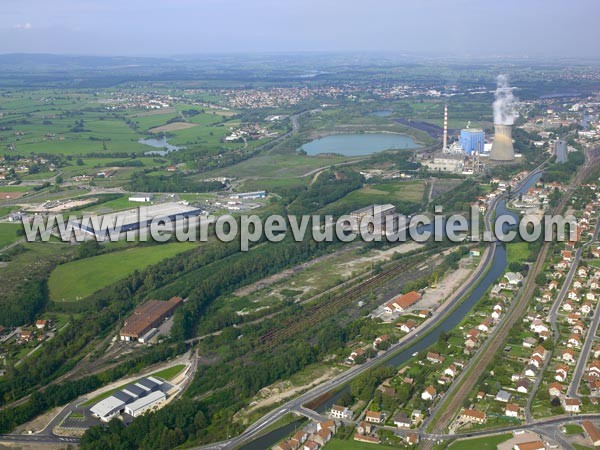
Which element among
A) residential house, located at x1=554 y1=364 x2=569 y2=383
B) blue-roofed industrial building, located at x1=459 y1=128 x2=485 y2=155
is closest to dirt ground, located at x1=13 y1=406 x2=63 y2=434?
residential house, located at x1=554 y1=364 x2=569 y2=383

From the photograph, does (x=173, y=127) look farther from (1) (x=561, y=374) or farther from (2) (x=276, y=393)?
(1) (x=561, y=374)

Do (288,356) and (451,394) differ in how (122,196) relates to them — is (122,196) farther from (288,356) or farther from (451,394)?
(451,394)

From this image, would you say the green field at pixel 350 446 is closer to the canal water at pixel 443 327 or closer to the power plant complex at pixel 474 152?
the canal water at pixel 443 327

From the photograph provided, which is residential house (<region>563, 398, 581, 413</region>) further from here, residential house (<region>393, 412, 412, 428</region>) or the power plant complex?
the power plant complex

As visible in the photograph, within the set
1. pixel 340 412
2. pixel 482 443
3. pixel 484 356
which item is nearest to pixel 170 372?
pixel 340 412

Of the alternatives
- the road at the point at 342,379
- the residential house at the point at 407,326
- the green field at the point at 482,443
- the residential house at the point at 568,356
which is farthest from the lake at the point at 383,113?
the green field at the point at 482,443

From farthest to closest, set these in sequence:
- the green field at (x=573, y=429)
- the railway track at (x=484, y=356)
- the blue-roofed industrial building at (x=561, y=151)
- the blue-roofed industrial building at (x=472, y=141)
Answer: the blue-roofed industrial building at (x=472, y=141) < the blue-roofed industrial building at (x=561, y=151) < the railway track at (x=484, y=356) < the green field at (x=573, y=429)
